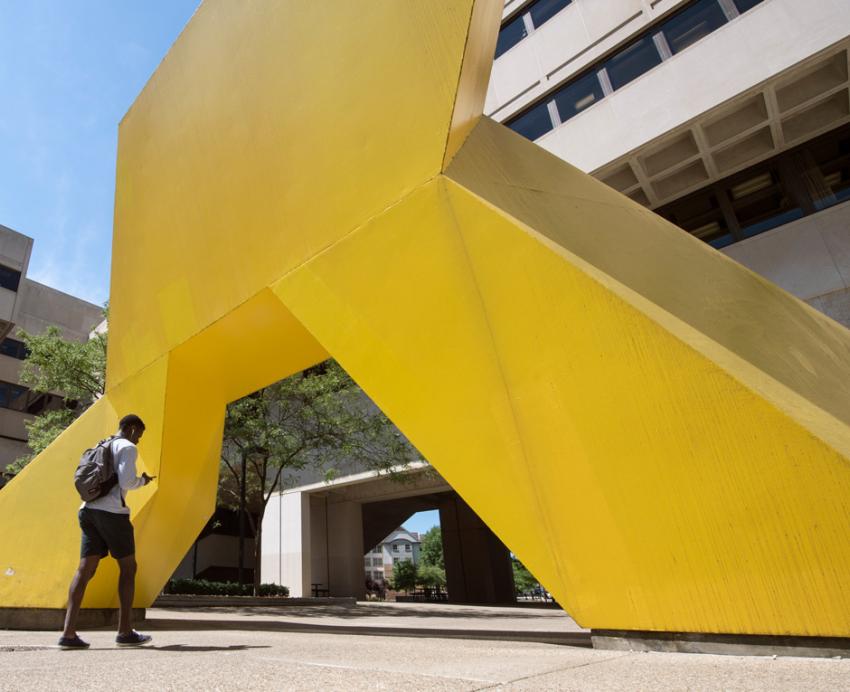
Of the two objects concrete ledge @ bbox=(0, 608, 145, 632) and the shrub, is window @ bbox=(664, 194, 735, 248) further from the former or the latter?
the shrub

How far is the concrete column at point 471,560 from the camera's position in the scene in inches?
1038

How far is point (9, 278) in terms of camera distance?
1174 inches

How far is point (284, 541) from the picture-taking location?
23.7 metres

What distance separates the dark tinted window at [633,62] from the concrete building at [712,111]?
3 centimetres

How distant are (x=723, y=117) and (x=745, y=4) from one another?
2.33 meters

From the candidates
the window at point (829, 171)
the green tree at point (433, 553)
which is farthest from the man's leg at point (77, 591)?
the green tree at point (433, 553)

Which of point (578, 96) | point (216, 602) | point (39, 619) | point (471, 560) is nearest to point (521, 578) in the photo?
point (471, 560)

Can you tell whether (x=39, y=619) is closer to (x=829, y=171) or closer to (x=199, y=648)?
(x=199, y=648)

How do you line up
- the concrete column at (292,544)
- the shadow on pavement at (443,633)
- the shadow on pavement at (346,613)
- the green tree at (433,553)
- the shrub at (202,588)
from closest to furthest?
the shadow on pavement at (443,633) < the shadow on pavement at (346,613) < the shrub at (202,588) < the concrete column at (292,544) < the green tree at (433,553)

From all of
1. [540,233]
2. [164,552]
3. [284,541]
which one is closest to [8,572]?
[164,552]

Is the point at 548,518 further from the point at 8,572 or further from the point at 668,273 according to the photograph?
the point at 8,572

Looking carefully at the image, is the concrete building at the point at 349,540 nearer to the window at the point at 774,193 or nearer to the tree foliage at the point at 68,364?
the tree foliage at the point at 68,364

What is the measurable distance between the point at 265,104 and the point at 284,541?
22.4 m

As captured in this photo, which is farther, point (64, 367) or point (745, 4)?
point (64, 367)
